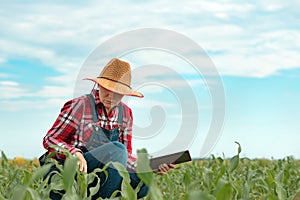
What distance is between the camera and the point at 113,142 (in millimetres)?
3291

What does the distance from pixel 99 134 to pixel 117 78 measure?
1.31 feet

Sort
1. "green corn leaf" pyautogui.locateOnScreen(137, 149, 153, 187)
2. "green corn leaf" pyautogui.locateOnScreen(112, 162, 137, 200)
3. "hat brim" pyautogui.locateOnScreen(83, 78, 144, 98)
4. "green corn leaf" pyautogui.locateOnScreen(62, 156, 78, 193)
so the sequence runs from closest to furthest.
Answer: "green corn leaf" pyautogui.locateOnScreen(137, 149, 153, 187) < "green corn leaf" pyautogui.locateOnScreen(62, 156, 78, 193) < "green corn leaf" pyautogui.locateOnScreen(112, 162, 137, 200) < "hat brim" pyautogui.locateOnScreen(83, 78, 144, 98)

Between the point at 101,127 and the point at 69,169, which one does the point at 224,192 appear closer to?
the point at 69,169

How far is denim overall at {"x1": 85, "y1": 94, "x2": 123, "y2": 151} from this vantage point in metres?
3.40

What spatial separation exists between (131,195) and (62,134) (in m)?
1.51

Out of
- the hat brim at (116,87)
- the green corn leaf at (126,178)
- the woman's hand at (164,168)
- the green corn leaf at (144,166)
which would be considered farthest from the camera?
the woman's hand at (164,168)

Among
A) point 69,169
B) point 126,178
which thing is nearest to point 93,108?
→ point 126,178

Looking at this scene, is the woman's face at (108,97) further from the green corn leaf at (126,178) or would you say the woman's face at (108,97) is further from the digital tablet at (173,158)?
the green corn leaf at (126,178)

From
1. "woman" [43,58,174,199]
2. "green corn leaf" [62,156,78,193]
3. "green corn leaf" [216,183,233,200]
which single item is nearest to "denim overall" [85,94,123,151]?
"woman" [43,58,174,199]

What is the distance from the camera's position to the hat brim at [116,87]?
3.22 metres

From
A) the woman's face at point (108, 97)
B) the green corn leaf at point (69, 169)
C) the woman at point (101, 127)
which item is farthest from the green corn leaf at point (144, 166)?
the woman's face at point (108, 97)

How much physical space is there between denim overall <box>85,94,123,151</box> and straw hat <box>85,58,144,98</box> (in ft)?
0.56

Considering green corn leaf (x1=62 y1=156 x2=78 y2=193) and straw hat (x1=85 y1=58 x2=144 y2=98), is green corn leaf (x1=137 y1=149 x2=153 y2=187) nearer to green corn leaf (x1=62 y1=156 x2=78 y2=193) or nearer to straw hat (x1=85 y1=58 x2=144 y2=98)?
green corn leaf (x1=62 y1=156 x2=78 y2=193)

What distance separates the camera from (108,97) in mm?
3328
